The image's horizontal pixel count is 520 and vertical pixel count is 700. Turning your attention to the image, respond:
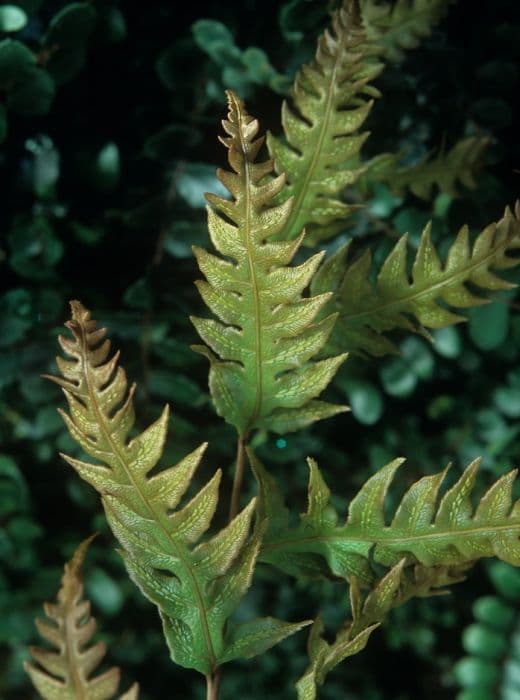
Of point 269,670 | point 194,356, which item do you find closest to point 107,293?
point 194,356

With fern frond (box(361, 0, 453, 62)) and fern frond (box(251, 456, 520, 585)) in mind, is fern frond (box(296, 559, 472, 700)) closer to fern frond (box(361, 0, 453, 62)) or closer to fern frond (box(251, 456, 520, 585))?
fern frond (box(251, 456, 520, 585))

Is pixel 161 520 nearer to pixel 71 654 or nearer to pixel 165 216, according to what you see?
pixel 71 654

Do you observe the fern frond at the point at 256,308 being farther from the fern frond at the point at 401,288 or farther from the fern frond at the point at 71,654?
the fern frond at the point at 71,654

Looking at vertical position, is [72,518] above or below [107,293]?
below

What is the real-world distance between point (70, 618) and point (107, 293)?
23.3 inches

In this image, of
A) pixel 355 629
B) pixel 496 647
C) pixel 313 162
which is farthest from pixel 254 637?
pixel 496 647

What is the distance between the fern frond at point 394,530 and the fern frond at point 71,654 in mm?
155

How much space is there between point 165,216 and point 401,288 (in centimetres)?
39

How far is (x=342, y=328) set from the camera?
0.54 meters

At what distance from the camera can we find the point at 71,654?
0.35 meters

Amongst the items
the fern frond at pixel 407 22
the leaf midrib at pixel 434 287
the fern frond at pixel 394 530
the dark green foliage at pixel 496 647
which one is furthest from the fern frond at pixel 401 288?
the dark green foliage at pixel 496 647

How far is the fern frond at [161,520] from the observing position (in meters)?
0.40

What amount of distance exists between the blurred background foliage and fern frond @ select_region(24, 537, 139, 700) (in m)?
0.46

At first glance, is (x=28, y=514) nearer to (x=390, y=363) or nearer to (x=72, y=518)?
(x=72, y=518)
